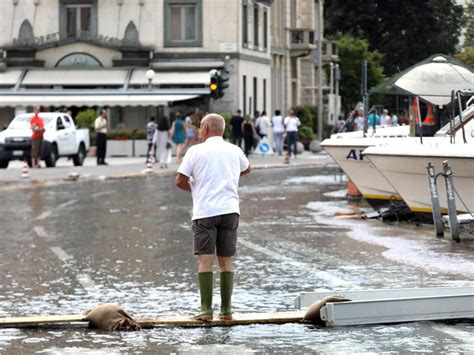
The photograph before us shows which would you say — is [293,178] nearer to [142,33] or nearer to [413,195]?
[413,195]

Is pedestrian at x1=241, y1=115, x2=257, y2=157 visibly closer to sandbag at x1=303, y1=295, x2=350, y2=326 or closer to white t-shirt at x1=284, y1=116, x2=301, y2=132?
white t-shirt at x1=284, y1=116, x2=301, y2=132

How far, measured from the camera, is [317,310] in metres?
12.2

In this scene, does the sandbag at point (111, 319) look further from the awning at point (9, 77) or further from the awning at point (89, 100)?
the awning at point (9, 77)

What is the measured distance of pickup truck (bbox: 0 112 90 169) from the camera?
44.5 meters

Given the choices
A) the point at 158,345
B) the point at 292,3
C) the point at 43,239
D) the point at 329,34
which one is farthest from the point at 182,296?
the point at 329,34

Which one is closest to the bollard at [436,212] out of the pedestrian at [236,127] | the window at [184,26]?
the pedestrian at [236,127]

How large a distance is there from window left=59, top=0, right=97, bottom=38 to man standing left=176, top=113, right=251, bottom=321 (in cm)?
5341

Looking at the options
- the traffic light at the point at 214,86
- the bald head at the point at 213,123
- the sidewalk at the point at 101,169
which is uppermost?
the traffic light at the point at 214,86

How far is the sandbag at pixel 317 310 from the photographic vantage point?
12.2 meters

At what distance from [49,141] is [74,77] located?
19155 mm

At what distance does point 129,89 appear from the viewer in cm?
6250

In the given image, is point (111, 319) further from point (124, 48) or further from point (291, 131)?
point (124, 48)

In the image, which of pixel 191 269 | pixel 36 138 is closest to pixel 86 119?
pixel 36 138

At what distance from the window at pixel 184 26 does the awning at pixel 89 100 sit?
4.65 meters
